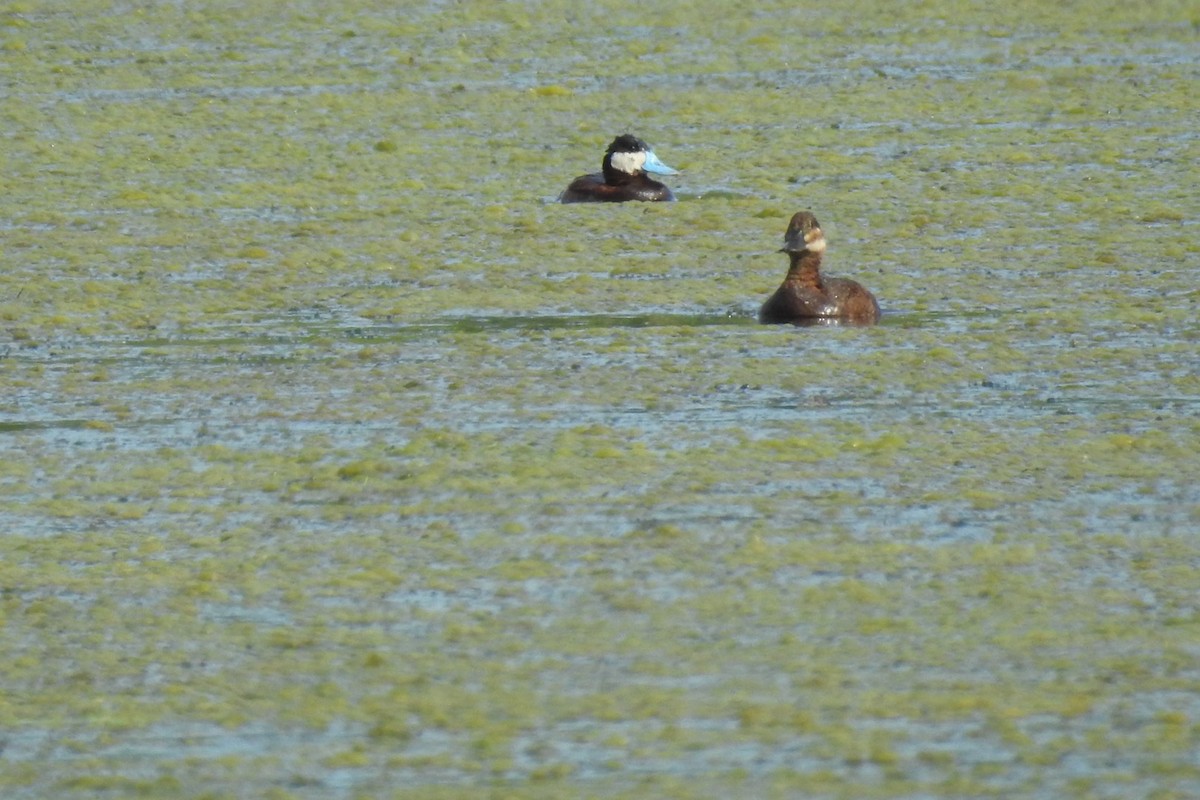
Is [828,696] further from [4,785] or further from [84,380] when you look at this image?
[84,380]

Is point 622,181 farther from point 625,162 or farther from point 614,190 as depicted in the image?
point 625,162

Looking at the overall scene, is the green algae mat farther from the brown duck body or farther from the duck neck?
the duck neck

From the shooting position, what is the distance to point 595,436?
739 centimetres

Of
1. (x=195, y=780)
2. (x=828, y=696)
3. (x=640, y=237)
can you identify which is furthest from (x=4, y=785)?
(x=640, y=237)

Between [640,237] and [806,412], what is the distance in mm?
3348

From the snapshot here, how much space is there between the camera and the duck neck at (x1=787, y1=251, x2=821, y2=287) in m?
9.12

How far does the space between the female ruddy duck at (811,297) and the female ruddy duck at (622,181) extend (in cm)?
197

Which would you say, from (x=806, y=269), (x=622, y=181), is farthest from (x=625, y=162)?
(x=806, y=269)

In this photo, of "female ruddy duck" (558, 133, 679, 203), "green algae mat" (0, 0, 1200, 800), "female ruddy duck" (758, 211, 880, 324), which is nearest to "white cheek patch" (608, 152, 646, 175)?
"female ruddy duck" (558, 133, 679, 203)

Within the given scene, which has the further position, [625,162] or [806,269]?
[625,162]

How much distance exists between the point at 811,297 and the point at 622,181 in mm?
2379

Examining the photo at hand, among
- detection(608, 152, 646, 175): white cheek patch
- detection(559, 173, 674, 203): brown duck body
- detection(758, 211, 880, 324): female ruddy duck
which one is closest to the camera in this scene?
detection(758, 211, 880, 324): female ruddy duck

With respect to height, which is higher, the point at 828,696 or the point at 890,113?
the point at 890,113

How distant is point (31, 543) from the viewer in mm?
6508
